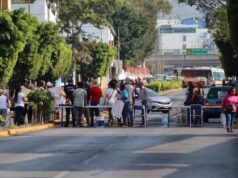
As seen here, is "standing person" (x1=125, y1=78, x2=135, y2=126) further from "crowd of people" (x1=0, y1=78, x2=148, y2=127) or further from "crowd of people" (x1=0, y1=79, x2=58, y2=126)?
"crowd of people" (x1=0, y1=79, x2=58, y2=126)

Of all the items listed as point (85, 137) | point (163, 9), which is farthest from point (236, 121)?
point (163, 9)

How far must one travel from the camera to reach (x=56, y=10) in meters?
79.6

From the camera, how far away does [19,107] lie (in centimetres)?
3167

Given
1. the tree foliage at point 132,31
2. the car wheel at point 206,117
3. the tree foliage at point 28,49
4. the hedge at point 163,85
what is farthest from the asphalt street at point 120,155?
the tree foliage at point 132,31

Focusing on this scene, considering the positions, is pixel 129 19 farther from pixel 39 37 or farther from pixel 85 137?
pixel 85 137

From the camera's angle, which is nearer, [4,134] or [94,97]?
[4,134]

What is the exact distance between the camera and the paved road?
1667 cm

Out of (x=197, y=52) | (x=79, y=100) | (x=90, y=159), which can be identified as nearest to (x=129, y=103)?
(x=79, y=100)

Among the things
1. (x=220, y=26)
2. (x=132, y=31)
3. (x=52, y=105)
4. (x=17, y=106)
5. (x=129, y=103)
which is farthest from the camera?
(x=132, y=31)

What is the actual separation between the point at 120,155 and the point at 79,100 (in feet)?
43.8

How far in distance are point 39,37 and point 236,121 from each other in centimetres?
2084

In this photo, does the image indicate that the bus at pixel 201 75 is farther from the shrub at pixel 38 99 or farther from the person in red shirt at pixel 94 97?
the shrub at pixel 38 99

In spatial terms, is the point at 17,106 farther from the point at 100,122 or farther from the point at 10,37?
the point at 10,37

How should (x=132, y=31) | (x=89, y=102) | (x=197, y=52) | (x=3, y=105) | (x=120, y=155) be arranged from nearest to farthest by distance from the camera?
(x=120, y=155) → (x=3, y=105) → (x=89, y=102) → (x=132, y=31) → (x=197, y=52)
